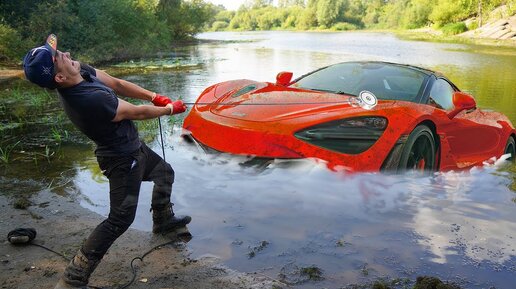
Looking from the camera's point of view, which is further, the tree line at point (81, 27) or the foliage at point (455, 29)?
the foliage at point (455, 29)

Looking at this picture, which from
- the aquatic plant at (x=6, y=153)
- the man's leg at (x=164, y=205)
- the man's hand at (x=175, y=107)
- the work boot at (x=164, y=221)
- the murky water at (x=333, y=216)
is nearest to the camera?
the man's hand at (x=175, y=107)

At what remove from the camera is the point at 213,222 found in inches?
147

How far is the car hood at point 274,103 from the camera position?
430 cm

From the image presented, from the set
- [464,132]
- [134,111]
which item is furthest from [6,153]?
[464,132]

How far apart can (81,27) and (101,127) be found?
20.0 metres

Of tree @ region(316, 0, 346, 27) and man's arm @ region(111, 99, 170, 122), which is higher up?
tree @ region(316, 0, 346, 27)

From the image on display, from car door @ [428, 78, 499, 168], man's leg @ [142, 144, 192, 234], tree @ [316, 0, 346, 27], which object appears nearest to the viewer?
man's leg @ [142, 144, 192, 234]

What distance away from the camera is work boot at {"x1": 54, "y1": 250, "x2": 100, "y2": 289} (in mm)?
2635

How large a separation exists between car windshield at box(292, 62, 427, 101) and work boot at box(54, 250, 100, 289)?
3275mm

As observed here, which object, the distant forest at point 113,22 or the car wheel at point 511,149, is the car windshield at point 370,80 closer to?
the car wheel at point 511,149

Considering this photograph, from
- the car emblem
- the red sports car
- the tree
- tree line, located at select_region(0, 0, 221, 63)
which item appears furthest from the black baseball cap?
the tree

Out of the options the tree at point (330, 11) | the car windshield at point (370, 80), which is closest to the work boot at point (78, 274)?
the car windshield at point (370, 80)

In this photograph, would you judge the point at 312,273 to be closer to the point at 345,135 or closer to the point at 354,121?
the point at 345,135

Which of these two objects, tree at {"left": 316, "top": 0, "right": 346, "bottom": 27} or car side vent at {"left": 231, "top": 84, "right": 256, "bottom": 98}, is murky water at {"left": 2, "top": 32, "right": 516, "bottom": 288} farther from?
tree at {"left": 316, "top": 0, "right": 346, "bottom": 27}
